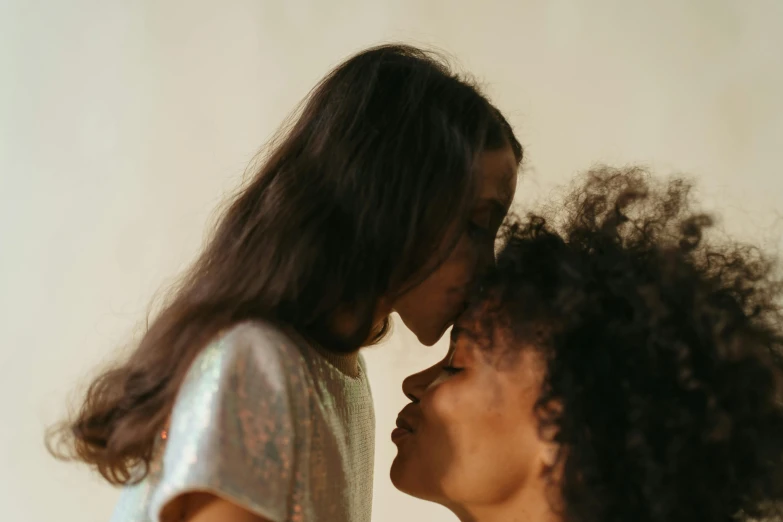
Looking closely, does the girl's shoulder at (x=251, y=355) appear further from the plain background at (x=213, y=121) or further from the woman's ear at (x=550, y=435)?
the plain background at (x=213, y=121)

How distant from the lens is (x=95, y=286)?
3.81 feet

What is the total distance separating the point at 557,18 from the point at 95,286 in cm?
89

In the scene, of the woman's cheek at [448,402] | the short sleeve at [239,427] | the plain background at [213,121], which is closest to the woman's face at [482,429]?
the woman's cheek at [448,402]

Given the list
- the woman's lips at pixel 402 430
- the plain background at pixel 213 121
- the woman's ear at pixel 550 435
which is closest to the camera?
the woman's ear at pixel 550 435

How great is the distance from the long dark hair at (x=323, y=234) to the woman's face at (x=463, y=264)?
0.02m

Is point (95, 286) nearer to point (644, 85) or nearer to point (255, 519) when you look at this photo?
point (255, 519)

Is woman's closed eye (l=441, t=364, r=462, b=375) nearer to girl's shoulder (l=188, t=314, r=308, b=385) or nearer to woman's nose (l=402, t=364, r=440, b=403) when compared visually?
woman's nose (l=402, t=364, r=440, b=403)

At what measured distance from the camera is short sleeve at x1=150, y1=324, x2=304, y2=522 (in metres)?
0.53

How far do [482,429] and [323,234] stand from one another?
23cm

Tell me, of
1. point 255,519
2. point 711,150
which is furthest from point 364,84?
point 711,150

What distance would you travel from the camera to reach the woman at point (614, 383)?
23.5 inches

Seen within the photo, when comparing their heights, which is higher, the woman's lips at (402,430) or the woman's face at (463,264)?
the woman's face at (463,264)

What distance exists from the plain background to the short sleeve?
0.60m

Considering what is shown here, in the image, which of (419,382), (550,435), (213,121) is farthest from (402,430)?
(213,121)
